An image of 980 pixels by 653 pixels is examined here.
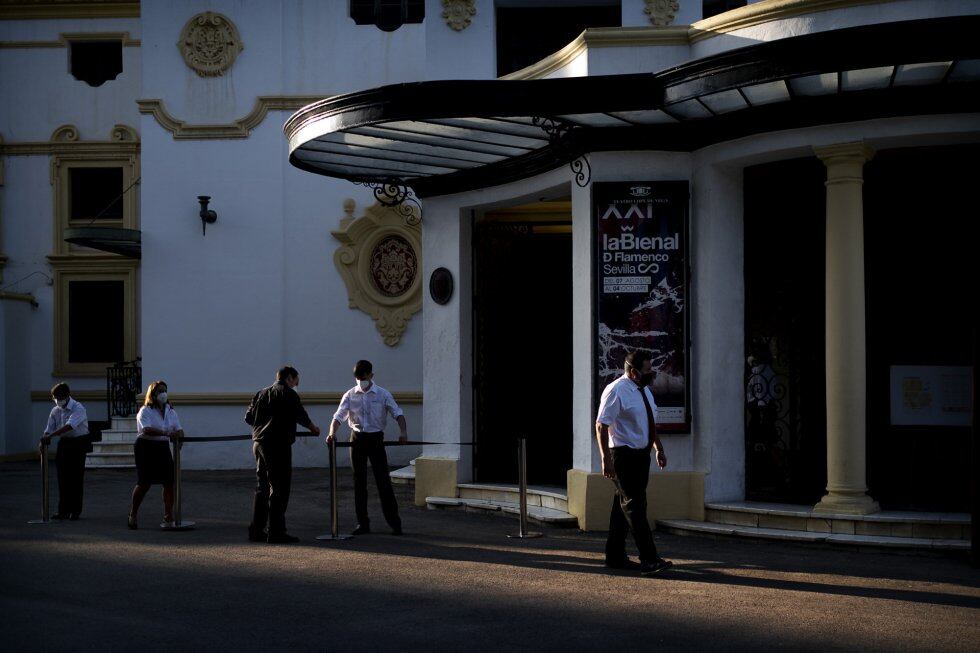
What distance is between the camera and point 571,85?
1141 centimetres

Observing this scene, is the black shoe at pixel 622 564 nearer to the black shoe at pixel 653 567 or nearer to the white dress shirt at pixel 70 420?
the black shoe at pixel 653 567

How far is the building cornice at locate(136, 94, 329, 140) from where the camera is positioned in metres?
21.7

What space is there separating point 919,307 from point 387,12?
1218 cm

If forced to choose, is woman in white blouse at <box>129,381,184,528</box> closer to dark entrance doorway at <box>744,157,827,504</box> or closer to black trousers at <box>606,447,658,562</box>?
black trousers at <box>606,447,658,562</box>

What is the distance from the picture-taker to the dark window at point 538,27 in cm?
1839

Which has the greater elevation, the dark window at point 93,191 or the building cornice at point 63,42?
the building cornice at point 63,42

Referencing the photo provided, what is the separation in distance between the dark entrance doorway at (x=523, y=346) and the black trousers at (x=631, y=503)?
549 cm

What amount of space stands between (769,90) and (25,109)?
1908cm

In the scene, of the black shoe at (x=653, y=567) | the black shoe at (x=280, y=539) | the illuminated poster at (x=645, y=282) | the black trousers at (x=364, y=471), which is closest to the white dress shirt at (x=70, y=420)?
the black shoe at (x=280, y=539)

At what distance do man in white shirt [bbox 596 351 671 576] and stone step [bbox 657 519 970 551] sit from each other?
2.03 meters

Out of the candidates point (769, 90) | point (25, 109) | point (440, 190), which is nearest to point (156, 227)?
point (25, 109)

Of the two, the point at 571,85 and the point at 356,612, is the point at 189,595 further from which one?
the point at 571,85

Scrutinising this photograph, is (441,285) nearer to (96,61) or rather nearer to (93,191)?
(93,191)

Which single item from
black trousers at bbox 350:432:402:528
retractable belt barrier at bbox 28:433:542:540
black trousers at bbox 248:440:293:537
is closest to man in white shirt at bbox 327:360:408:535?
black trousers at bbox 350:432:402:528
